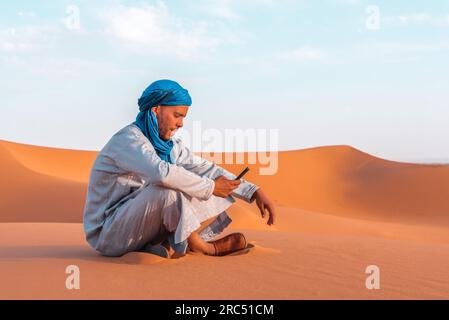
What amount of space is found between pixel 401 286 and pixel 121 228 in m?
2.13

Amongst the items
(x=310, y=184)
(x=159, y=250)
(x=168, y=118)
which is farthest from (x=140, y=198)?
(x=310, y=184)

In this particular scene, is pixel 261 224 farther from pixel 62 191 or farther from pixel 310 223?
pixel 62 191

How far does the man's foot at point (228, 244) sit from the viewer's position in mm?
5043

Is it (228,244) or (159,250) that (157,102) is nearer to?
(159,250)

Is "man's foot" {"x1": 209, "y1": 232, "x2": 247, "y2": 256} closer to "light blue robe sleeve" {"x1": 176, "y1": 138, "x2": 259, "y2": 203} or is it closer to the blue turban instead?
"light blue robe sleeve" {"x1": 176, "y1": 138, "x2": 259, "y2": 203}

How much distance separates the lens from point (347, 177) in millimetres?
37781

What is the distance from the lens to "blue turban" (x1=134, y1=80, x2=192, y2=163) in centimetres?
467

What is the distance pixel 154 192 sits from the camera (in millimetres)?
4355

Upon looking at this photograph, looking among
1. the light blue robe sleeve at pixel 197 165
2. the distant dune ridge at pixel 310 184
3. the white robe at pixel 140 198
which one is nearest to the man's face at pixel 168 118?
the white robe at pixel 140 198

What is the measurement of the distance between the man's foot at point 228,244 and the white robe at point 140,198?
27 cm

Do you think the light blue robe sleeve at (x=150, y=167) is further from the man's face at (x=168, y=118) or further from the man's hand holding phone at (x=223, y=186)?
the man's face at (x=168, y=118)

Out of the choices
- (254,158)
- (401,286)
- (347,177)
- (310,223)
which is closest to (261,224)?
(310,223)

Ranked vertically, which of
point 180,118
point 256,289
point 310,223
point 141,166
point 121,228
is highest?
point 180,118

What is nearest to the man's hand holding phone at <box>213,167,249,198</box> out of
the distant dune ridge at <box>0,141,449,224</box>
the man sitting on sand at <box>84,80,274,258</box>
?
the man sitting on sand at <box>84,80,274,258</box>
